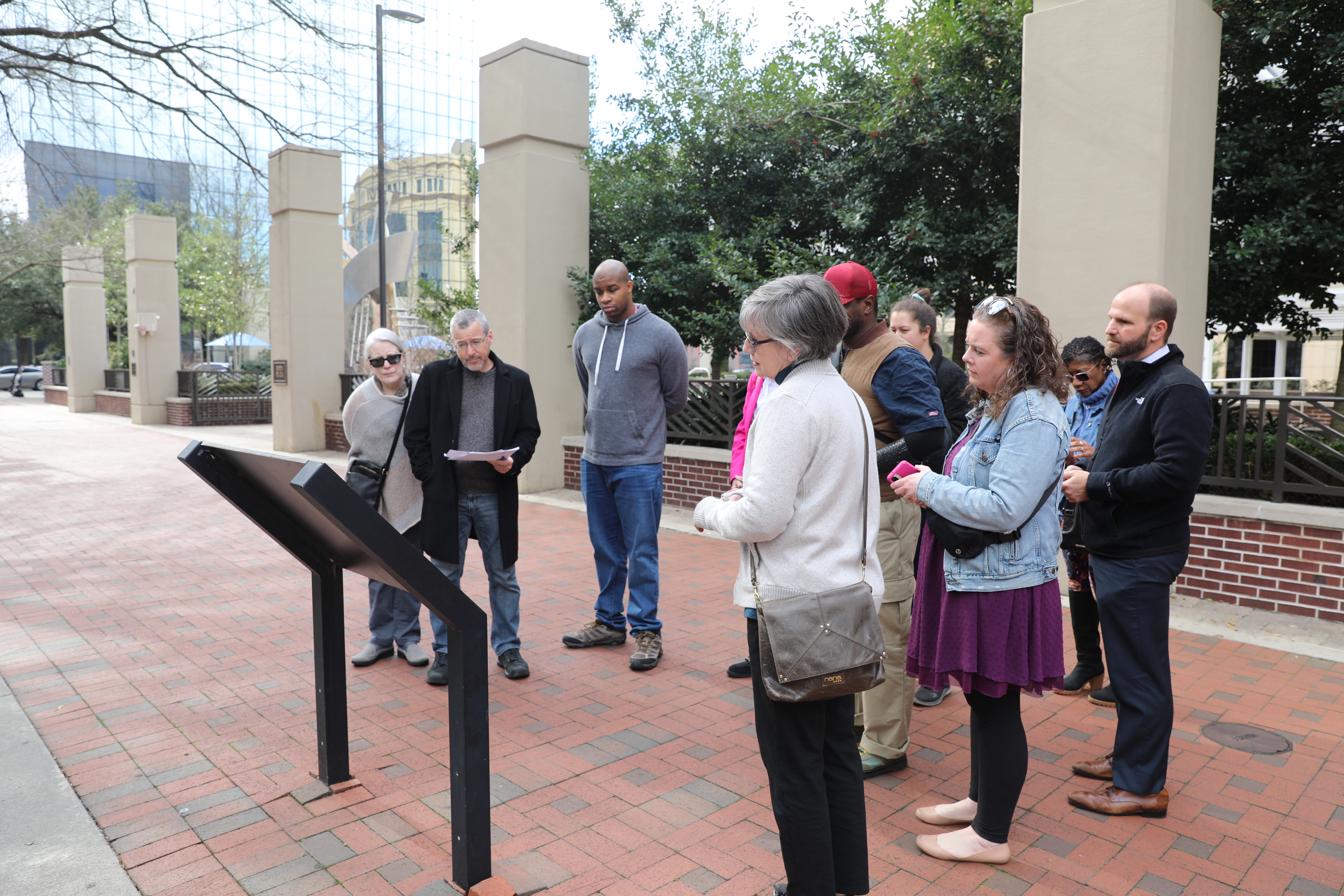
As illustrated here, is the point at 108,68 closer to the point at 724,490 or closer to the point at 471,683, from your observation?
the point at 724,490

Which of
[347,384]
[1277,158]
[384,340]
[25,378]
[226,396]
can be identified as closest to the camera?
[384,340]

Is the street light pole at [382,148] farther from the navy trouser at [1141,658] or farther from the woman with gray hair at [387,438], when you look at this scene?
the navy trouser at [1141,658]

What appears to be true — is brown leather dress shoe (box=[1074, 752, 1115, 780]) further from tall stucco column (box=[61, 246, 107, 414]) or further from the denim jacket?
tall stucco column (box=[61, 246, 107, 414])

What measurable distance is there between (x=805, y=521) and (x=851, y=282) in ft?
4.34

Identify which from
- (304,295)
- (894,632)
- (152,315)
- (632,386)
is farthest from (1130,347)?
(152,315)

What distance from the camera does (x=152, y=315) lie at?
22.7m

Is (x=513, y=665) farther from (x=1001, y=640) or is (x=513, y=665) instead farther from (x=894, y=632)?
(x=1001, y=640)

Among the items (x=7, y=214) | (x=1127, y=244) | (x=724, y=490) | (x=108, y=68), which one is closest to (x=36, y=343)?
(x=7, y=214)

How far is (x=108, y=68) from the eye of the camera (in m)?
Answer: 11.4

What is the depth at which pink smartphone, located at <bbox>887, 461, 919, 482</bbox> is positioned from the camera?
2680 mm

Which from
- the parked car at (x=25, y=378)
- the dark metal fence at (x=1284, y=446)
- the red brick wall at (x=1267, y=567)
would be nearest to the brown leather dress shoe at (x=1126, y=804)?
the red brick wall at (x=1267, y=567)

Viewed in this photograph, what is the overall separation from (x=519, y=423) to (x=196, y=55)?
377 inches

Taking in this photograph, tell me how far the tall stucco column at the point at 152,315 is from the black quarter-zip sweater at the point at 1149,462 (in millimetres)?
24203

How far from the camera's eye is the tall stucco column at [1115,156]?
5.65 meters
